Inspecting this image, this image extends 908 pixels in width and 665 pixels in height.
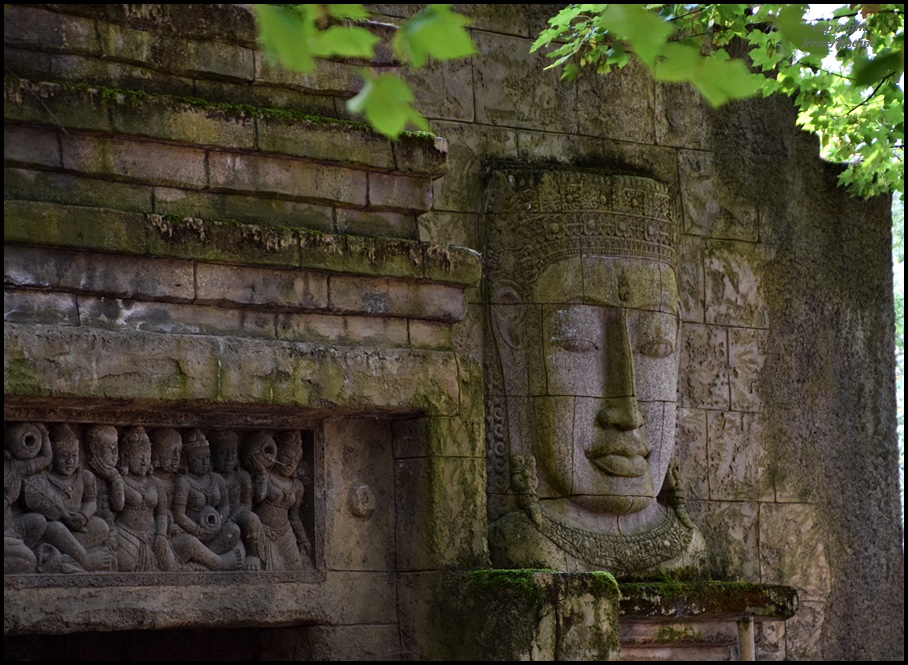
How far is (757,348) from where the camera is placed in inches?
325

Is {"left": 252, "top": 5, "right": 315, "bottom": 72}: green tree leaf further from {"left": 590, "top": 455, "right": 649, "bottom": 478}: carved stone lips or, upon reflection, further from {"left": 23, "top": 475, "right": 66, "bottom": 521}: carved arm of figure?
{"left": 590, "top": 455, "right": 649, "bottom": 478}: carved stone lips

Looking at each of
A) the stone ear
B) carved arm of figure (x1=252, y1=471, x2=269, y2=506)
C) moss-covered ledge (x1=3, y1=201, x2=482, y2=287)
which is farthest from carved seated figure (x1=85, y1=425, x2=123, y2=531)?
the stone ear

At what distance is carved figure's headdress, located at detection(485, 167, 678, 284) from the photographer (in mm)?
7391

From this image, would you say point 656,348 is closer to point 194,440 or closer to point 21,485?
point 194,440

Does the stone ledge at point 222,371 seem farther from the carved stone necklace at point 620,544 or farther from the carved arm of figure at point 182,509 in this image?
the carved stone necklace at point 620,544

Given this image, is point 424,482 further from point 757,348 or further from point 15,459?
point 757,348

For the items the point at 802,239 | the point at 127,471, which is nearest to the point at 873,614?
the point at 802,239

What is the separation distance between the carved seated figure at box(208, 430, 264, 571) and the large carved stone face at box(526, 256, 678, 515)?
2070 millimetres

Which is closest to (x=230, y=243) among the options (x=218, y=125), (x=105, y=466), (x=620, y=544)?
(x=218, y=125)

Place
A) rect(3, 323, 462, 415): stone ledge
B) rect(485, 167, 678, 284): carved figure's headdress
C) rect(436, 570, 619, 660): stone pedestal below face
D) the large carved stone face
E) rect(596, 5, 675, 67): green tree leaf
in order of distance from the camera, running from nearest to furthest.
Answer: rect(596, 5, 675, 67): green tree leaf
rect(3, 323, 462, 415): stone ledge
rect(436, 570, 619, 660): stone pedestal below face
the large carved stone face
rect(485, 167, 678, 284): carved figure's headdress

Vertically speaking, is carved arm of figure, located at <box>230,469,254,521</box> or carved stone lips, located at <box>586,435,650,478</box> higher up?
carved stone lips, located at <box>586,435,650,478</box>

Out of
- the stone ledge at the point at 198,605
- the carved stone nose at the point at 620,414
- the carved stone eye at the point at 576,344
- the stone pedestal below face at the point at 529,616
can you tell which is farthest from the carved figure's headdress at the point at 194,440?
the carved stone nose at the point at 620,414

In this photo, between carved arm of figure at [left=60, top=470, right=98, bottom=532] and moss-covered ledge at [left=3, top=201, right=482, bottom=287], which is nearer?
moss-covered ledge at [left=3, top=201, right=482, bottom=287]

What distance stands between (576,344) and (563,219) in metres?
0.67
